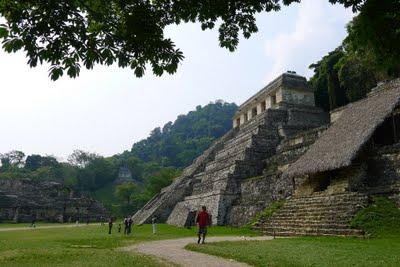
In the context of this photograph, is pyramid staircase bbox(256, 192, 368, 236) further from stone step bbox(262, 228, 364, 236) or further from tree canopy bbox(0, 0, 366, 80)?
tree canopy bbox(0, 0, 366, 80)

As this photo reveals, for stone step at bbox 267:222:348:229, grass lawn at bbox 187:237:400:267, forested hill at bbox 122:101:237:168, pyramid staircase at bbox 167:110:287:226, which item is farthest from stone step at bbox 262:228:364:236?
forested hill at bbox 122:101:237:168

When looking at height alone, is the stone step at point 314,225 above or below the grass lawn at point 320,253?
above

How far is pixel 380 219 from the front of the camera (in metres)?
12.4

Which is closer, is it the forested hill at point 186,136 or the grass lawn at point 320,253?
the grass lawn at point 320,253

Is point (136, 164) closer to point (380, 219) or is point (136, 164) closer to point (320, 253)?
point (380, 219)

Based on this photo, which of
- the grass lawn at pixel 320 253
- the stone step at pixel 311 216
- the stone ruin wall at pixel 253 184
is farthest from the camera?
the stone ruin wall at pixel 253 184

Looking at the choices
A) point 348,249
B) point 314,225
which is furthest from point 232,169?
point 348,249

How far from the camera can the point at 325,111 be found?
3020 cm

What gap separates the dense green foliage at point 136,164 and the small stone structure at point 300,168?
18862mm

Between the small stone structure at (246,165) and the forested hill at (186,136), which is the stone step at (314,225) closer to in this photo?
the small stone structure at (246,165)

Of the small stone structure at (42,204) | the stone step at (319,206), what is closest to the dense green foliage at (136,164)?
the small stone structure at (42,204)

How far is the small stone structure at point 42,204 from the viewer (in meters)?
39.5

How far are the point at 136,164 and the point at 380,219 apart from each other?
70.7m

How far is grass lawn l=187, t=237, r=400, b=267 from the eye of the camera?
7.75m
